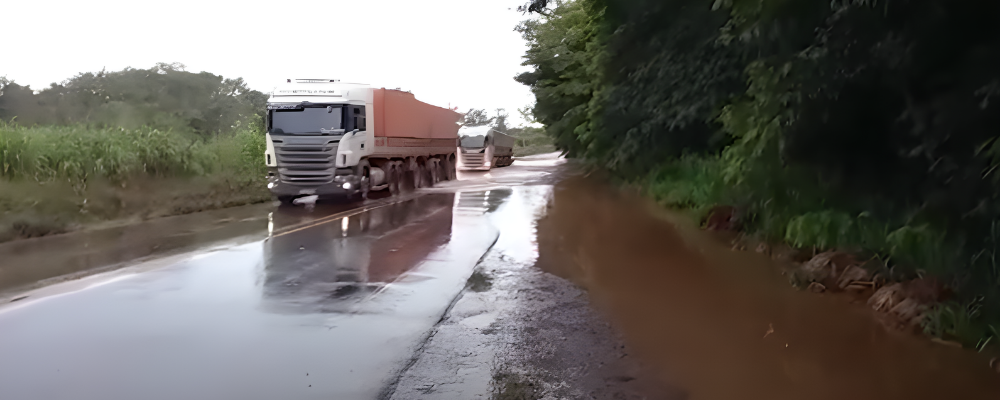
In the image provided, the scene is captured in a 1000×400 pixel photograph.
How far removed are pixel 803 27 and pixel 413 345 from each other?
426 centimetres

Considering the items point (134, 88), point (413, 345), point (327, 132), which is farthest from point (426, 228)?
point (134, 88)

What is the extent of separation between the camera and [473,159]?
4191cm

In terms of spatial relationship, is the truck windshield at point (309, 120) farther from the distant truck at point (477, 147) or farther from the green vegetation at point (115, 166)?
the distant truck at point (477, 147)

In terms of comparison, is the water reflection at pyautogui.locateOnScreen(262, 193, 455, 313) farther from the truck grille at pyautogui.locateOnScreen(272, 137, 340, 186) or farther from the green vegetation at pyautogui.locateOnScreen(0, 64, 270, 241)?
the green vegetation at pyautogui.locateOnScreen(0, 64, 270, 241)

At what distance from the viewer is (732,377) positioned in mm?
5000

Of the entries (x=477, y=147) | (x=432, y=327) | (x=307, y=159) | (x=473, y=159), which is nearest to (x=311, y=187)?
(x=307, y=159)

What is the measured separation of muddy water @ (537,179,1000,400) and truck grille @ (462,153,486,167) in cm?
3108

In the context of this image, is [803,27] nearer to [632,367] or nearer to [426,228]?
[632,367]

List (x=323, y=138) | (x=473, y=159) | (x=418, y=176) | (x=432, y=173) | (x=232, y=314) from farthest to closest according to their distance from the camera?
(x=473, y=159)
(x=432, y=173)
(x=418, y=176)
(x=323, y=138)
(x=232, y=314)

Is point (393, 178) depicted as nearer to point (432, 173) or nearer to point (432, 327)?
point (432, 173)

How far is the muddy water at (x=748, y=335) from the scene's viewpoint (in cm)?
484

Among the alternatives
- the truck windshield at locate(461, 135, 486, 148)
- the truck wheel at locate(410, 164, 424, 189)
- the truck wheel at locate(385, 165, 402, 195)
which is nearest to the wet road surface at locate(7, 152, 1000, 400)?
the truck wheel at locate(385, 165, 402, 195)

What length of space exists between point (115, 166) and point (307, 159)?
16.9 feet

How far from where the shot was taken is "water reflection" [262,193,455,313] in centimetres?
751
